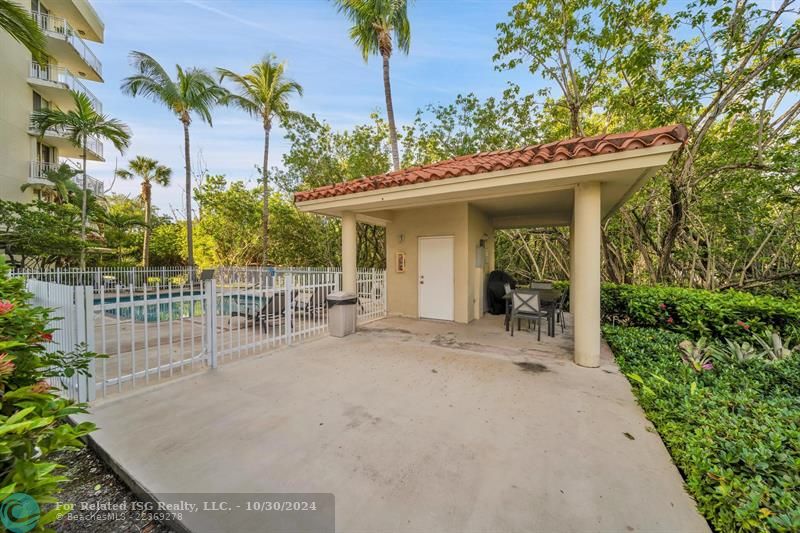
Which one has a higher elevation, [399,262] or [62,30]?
Answer: [62,30]

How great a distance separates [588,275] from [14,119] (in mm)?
22319

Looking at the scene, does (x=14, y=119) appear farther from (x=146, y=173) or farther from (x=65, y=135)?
(x=146, y=173)

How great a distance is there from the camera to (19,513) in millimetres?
931

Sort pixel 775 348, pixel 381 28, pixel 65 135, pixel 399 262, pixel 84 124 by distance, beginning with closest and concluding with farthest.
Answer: pixel 775 348
pixel 399 262
pixel 381 28
pixel 84 124
pixel 65 135

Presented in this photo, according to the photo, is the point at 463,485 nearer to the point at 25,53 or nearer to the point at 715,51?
the point at 715,51

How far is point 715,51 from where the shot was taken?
21.1 feet

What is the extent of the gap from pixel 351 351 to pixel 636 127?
9265mm

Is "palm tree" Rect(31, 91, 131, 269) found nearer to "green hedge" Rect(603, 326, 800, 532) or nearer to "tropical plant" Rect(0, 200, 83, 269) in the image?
"tropical plant" Rect(0, 200, 83, 269)

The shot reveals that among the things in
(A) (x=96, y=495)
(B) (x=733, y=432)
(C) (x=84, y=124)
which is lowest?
(A) (x=96, y=495)

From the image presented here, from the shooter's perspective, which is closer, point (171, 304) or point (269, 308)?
point (171, 304)

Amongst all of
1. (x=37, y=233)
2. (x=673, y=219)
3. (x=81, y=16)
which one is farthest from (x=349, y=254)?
(x=81, y=16)

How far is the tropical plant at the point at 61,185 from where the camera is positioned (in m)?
13.6

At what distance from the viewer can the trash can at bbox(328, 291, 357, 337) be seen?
640 centimetres

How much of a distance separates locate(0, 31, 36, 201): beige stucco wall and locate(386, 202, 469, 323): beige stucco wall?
1696cm
